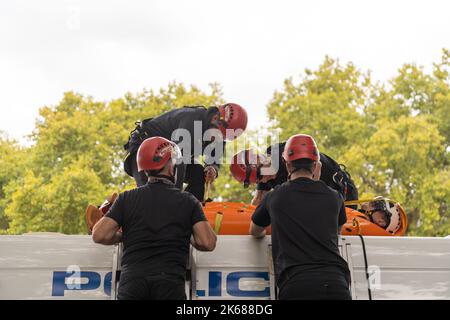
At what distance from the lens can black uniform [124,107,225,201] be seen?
7.43m

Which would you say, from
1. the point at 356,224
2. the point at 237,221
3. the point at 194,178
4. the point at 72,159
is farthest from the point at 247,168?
A: the point at 72,159

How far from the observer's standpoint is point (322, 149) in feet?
79.7

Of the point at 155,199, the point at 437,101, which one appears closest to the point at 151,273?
the point at 155,199

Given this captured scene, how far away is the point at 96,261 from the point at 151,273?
79cm

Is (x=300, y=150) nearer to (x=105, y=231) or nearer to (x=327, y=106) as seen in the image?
(x=105, y=231)

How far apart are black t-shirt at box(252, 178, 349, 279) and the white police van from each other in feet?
1.35

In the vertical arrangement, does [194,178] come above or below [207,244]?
above

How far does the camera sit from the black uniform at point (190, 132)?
7.43 meters

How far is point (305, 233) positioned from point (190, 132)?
9.80 ft

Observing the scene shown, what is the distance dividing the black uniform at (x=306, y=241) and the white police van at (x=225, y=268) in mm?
388

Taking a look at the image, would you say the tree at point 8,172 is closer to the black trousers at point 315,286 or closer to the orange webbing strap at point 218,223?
the orange webbing strap at point 218,223

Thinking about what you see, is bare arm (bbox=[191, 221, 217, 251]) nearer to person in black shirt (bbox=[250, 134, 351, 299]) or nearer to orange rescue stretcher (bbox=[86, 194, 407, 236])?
person in black shirt (bbox=[250, 134, 351, 299])

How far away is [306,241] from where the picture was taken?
4750 millimetres
